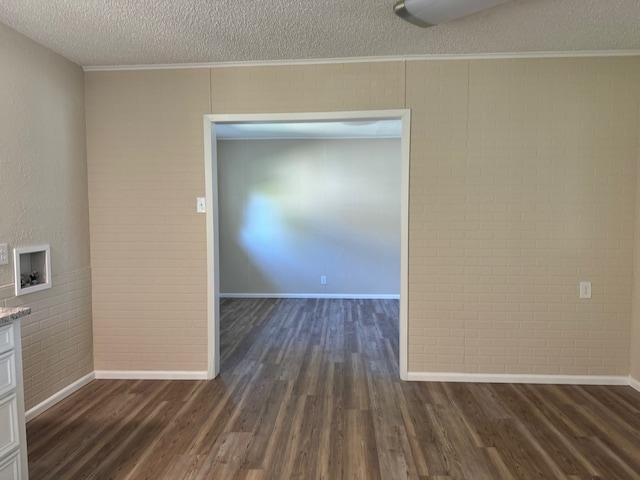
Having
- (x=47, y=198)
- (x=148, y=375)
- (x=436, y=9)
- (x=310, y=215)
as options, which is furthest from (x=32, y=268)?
(x=310, y=215)

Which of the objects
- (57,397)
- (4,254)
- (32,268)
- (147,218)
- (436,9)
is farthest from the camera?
(147,218)

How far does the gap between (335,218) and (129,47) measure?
3.91 metres

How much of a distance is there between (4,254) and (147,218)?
A: 97 cm

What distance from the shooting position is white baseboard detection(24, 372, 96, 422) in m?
2.48

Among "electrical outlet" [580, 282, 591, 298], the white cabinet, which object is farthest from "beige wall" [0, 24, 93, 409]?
"electrical outlet" [580, 282, 591, 298]

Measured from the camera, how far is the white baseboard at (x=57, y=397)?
2.48m

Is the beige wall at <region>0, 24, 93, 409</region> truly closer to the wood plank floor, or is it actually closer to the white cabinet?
the wood plank floor

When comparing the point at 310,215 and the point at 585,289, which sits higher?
the point at 310,215

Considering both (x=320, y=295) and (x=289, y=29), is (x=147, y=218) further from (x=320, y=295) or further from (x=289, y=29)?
(x=320, y=295)

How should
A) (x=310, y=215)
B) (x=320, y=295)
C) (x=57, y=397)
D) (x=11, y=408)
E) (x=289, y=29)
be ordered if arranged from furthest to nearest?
1. (x=320, y=295)
2. (x=310, y=215)
3. (x=57, y=397)
4. (x=289, y=29)
5. (x=11, y=408)

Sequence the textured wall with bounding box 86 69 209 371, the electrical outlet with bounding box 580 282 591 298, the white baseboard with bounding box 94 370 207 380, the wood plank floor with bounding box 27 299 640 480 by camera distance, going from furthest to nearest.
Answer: the white baseboard with bounding box 94 370 207 380, the textured wall with bounding box 86 69 209 371, the electrical outlet with bounding box 580 282 591 298, the wood plank floor with bounding box 27 299 640 480

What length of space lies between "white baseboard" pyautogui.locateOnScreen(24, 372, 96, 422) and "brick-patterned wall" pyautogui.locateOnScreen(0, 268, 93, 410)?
26 millimetres

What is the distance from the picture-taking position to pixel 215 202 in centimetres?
308

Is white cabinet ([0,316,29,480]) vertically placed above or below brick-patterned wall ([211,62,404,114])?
below
